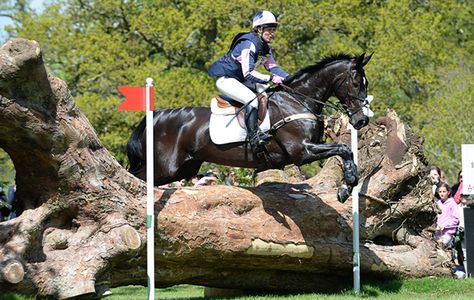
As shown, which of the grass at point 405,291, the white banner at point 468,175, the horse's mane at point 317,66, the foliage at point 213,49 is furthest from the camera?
the foliage at point 213,49

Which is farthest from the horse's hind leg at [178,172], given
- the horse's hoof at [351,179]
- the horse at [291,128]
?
the horse's hoof at [351,179]

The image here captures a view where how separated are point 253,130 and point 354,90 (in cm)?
134

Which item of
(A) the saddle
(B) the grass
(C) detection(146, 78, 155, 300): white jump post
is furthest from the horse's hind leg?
(C) detection(146, 78, 155, 300): white jump post

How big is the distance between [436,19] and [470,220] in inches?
695

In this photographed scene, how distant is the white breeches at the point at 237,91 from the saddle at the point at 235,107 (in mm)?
83

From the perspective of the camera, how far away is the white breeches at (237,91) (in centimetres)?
1010

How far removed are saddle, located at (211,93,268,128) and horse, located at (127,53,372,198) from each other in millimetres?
142

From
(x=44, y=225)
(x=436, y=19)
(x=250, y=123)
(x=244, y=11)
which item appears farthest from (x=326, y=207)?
(x=436, y=19)

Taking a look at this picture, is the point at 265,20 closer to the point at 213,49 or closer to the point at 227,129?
the point at 227,129

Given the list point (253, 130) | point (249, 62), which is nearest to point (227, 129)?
point (253, 130)

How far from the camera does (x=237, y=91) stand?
10125mm

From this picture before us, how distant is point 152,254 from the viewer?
26.3 feet

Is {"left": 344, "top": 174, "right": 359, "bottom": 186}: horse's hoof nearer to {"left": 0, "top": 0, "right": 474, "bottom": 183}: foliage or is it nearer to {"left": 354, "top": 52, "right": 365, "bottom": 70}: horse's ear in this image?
{"left": 354, "top": 52, "right": 365, "bottom": 70}: horse's ear

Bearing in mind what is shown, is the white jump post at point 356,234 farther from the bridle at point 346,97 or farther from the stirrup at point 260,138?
the stirrup at point 260,138
